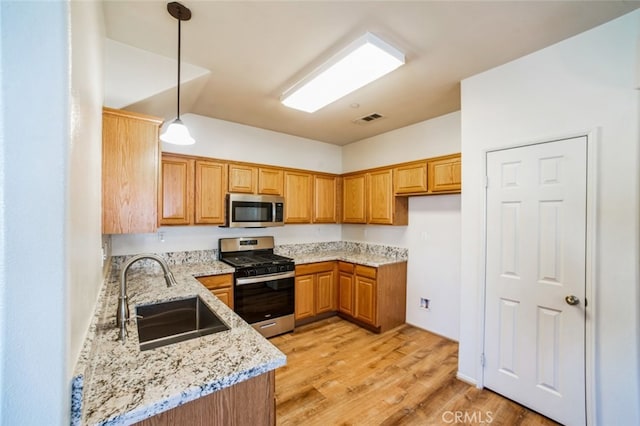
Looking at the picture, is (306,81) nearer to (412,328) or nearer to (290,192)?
(290,192)

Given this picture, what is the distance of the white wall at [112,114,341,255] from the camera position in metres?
3.07

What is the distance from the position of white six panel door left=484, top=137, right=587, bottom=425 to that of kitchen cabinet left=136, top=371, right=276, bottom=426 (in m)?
2.05

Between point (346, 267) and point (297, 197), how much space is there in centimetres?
125

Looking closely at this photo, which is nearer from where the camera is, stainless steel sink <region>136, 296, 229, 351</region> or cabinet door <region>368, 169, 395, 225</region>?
stainless steel sink <region>136, 296, 229, 351</region>

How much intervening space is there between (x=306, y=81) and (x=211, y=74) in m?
0.87

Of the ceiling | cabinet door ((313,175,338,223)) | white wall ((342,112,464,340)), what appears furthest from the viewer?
cabinet door ((313,175,338,223))

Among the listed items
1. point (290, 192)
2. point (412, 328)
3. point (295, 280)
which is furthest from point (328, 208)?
point (412, 328)

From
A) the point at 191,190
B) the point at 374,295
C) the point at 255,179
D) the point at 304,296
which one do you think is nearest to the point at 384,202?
the point at 374,295

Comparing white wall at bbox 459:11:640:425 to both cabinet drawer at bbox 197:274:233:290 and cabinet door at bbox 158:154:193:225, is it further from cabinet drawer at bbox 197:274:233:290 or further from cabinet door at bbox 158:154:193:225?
cabinet door at bbox 158:154:193:225

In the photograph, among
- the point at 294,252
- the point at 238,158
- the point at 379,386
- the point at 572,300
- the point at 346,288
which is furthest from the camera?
the point at 294,252

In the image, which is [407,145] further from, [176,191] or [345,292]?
[176,191]

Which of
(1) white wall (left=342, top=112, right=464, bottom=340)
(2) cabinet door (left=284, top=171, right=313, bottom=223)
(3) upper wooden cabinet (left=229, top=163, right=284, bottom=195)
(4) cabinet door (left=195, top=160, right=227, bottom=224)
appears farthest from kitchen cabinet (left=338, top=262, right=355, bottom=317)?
(4) cabinet door (left=195, top=160, right=227, bottom=224)

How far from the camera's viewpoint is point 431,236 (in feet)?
11.3

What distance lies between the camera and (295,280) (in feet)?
11.5
